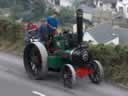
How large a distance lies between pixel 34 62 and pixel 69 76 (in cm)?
136

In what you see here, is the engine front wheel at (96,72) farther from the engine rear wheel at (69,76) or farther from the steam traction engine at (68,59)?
the engine rear wheel at (69,76)

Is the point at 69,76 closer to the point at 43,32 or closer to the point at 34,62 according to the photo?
the point at 34,62

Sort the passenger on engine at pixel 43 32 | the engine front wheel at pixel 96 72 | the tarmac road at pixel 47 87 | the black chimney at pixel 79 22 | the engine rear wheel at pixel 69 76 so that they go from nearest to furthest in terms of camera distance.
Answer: the tarmac road at pixel 47 87, the engine rear wheel at pixel 69 76, the black chimney at pixel 79 22, the engine front wheel at pixel 96 72, the passenger on engine at pixel 43 32

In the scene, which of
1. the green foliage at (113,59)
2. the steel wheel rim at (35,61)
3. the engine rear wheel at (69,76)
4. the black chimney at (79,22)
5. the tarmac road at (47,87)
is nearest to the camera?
the tarmac road at (47,87)

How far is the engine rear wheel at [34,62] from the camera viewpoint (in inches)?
411

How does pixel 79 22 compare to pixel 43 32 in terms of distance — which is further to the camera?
pixel 43 32

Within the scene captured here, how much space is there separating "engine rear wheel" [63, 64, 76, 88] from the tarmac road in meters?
0.14

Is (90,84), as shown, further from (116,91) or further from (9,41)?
(9,41)

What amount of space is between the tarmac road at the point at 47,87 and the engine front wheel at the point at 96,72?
13 cm

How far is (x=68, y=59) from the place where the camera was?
1011cm

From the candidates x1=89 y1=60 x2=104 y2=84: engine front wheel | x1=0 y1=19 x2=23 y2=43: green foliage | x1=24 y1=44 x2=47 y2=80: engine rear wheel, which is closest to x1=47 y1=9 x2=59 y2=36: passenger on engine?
x1=24 y1=44 x2=47 y2=80: engine rear wheel

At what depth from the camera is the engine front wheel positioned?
33.3ft

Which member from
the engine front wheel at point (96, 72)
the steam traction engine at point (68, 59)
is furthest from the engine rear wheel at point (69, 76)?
the engine front wheel at point (96, 72)

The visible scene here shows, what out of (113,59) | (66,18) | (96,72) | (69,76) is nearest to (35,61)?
(69,76)
